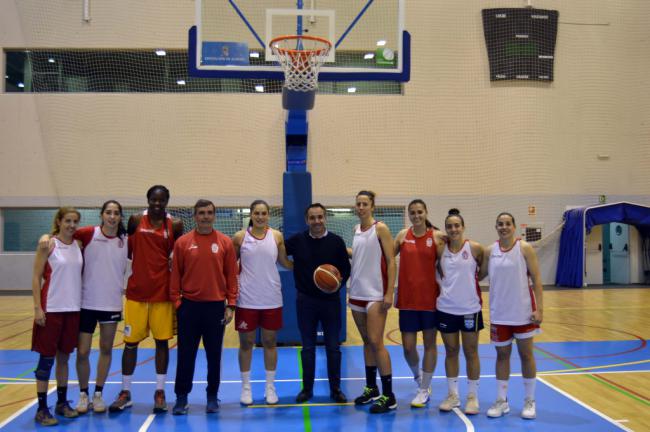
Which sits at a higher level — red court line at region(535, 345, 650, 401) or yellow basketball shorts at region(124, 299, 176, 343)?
yellow basketball shorts at region(124, 299, 176, 343)

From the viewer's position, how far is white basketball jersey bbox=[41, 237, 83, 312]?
4441mm

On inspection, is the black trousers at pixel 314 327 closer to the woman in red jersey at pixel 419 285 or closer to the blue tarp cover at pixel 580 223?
the woman in red jersey at pixel 419 285

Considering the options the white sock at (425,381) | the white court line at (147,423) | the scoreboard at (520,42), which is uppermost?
the scoreboard at (520,42)

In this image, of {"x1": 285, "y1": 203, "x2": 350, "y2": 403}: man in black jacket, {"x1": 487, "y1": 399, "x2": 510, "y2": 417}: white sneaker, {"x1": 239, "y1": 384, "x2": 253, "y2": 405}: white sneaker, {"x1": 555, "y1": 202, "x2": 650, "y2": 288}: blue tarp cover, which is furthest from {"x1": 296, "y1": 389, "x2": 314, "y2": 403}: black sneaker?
{"x1": 555, "y1": 202, "x2": 650, "y2": 288}: blue tarp cover

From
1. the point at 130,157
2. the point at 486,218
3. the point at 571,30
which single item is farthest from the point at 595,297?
the point at 130,157

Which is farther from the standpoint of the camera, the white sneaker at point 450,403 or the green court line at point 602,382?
the green court line at point 602,382

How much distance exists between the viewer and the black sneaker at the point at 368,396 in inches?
196

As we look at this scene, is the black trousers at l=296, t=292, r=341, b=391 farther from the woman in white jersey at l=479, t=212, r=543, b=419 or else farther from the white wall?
the white wall

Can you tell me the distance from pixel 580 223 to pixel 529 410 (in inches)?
410

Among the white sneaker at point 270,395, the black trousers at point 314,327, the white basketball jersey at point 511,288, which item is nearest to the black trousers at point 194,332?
the white sneaker at point 270,395

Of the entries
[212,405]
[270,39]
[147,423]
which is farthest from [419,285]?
[270,39]

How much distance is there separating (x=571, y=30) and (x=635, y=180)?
4369 millimetres

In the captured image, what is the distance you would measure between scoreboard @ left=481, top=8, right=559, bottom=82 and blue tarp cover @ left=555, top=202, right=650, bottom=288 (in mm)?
3660

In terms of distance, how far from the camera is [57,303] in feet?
14.5
